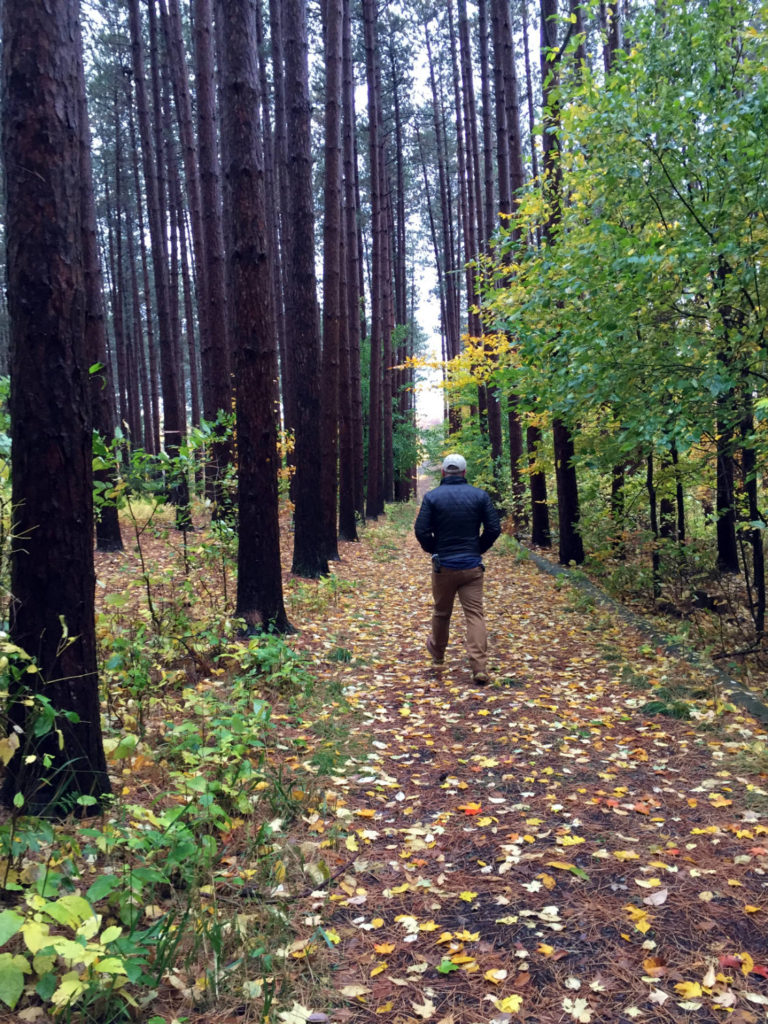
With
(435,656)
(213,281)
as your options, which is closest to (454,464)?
(435,656)

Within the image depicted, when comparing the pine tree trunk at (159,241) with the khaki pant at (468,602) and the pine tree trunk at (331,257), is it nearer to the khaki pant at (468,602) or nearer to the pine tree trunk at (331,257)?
the pine tree trunk at (331,257)

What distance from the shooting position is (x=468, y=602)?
6.41 metres

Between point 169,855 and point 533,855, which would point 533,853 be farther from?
point 169,855

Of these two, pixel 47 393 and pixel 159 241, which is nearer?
pixel 47 393

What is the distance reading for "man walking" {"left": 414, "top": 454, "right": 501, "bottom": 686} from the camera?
20.8 feet

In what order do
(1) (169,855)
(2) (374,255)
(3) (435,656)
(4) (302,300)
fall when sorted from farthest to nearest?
(2) (374,255) → (4) (302,300) → (3) (435,656) → (1) (169,855)

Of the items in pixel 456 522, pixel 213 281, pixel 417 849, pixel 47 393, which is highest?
pixel 213 281

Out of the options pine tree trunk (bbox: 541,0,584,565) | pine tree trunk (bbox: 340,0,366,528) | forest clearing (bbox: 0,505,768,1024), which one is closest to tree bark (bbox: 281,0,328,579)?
pine tree trunk (bbox: 541,0,584,565)

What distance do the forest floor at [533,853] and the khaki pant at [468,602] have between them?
0.33 m

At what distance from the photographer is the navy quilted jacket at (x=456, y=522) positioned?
253 inches

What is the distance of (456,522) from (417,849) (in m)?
3.42

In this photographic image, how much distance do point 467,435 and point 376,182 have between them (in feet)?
29.2

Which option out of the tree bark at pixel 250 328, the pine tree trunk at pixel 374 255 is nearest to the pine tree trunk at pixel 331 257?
the tree bark at pixel 250 328

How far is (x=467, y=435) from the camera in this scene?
24.1 m
